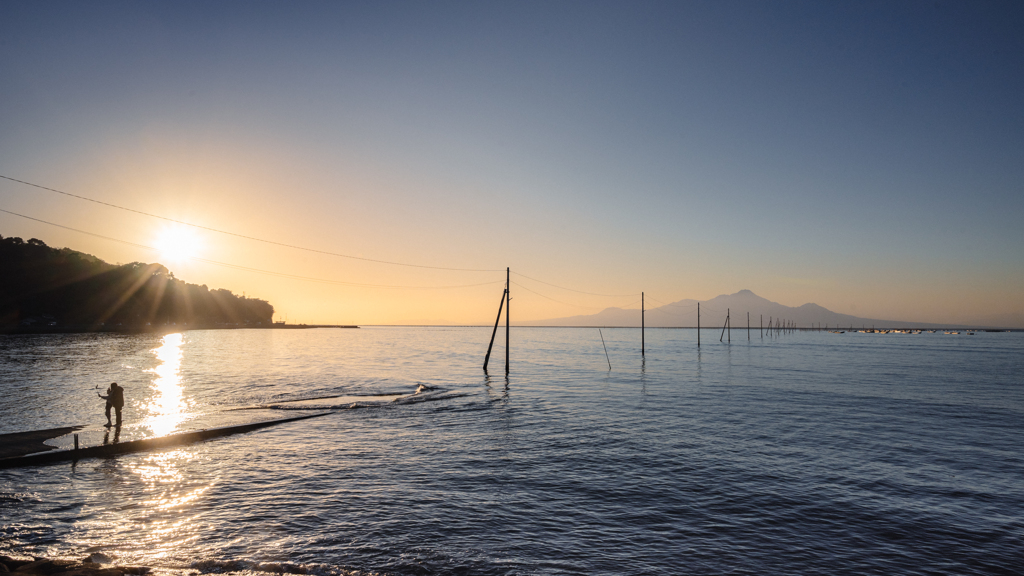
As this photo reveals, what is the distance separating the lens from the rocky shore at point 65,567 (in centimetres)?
1020

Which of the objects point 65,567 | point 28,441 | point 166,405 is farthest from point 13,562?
point 166,405

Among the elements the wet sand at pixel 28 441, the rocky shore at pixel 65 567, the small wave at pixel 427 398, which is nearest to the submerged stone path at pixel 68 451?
the wet sand at pixel 28 441

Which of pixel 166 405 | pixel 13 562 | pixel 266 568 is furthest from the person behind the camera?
pixel 166 405

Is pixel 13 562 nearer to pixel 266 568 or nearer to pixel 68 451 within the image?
pixel 266 568

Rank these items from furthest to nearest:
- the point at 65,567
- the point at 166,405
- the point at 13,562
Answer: the point at 166,405
the point at 13,562
the point at 65,567

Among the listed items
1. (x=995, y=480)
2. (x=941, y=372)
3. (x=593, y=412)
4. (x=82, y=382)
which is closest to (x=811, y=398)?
(x=593, y=412)

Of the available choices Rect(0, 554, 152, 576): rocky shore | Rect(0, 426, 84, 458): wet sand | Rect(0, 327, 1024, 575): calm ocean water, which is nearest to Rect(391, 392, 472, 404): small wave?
Rect(0, 327, 1024, 575): calm ocean water

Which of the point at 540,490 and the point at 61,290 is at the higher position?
the point at 61,290

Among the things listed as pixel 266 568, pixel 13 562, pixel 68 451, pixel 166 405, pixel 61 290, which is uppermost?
pixel 61 290

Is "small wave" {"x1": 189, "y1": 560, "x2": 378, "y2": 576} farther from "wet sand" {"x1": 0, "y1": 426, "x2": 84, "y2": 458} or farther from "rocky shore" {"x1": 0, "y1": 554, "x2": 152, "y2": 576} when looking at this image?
"wet sand" {"x1": 0, "y1": 426, "x2": 84, "y2": 458}

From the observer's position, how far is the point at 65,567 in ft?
34.8

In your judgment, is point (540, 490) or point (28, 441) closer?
point (540, 490)

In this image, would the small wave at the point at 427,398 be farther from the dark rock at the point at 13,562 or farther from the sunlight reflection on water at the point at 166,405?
the dark rock at the point at 13,562

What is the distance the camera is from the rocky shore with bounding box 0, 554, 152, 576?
33.5 ft
